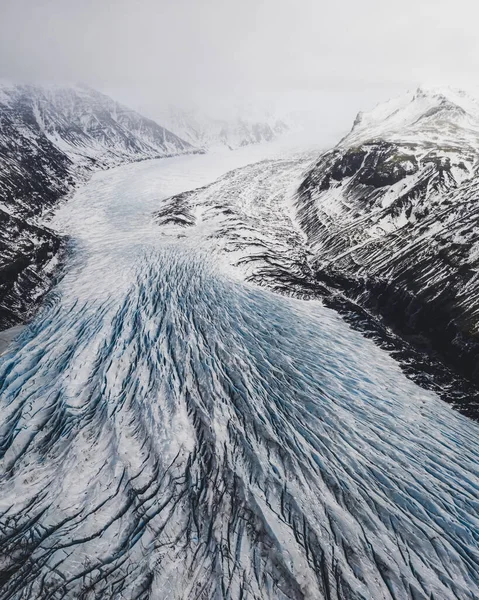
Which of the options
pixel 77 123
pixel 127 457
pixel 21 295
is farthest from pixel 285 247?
pixel 77 123

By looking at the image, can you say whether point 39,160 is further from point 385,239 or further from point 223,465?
point 223,465

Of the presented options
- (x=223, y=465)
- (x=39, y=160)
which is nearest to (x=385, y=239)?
(x=223, y=465)

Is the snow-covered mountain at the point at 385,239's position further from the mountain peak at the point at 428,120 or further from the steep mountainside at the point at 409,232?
the mountain peak at the point at 428,120

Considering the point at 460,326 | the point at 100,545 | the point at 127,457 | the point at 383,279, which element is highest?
the point at 383,279

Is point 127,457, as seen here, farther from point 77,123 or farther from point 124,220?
point 77,123

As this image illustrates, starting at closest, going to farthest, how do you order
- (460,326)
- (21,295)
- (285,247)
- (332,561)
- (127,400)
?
(332,561) → (127,400) → (460,326) → (21,295) → (285,247)

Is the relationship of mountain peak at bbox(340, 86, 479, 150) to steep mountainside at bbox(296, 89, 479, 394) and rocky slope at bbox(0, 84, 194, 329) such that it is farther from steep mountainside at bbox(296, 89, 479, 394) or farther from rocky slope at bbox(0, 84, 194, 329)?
rocky slope at bbox(0, 84, 194, 329)
